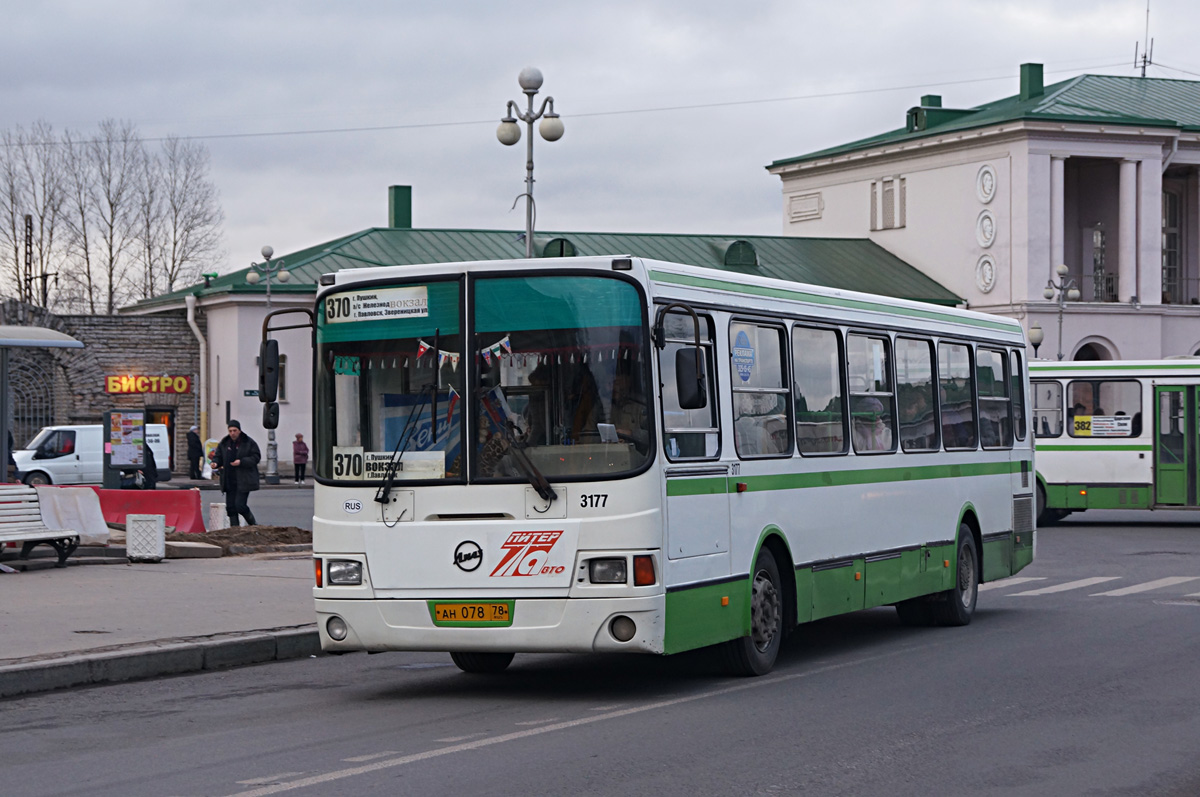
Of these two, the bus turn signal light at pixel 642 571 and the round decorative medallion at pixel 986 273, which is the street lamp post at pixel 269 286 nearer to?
the round decorative medallion at pixel 986 273

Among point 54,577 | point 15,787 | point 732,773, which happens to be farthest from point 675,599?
point 54,577

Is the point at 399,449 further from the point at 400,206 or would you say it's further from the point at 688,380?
the point at 400,206

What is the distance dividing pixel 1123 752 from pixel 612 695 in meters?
3.25

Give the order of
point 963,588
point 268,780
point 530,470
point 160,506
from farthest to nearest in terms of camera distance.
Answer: point 160,506 → point 963,588 → point 530,470 → point 268,780

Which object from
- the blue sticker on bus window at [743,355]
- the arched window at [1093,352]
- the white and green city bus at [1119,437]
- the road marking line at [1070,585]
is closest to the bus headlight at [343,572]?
the blue sticker on bus window at [743,355]

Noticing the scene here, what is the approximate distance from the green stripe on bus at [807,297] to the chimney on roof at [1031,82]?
5022 cm

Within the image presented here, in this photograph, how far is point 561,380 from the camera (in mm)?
9805

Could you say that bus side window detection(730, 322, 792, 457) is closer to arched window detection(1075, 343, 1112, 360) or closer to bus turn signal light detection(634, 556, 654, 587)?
bus turn signal light detection(634, 556, 654, 587)

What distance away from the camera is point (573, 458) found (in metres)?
9.74

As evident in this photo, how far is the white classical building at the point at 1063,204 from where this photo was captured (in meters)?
59.3

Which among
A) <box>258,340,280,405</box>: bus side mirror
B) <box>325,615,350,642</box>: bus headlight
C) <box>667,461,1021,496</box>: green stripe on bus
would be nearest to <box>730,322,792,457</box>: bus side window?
<box>667,461,1021,496</box>: green stripe on bus

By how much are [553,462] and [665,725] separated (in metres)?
1.69

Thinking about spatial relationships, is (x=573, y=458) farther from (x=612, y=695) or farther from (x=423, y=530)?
(x=612, y=695)

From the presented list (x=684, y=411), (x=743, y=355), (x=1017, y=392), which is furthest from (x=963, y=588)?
(x=684, y=411)
